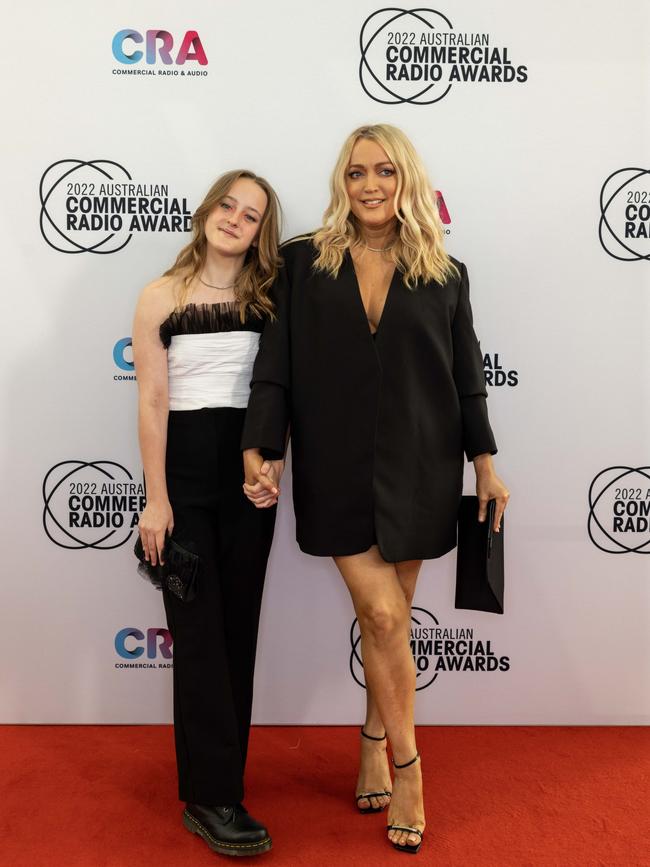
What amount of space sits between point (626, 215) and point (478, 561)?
1475 millimetres

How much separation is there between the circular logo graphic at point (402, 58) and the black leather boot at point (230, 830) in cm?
246

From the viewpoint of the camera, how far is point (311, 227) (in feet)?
10.2

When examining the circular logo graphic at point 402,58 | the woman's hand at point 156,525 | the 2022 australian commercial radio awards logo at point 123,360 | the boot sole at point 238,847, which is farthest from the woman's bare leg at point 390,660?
the circular logo graphic at point 402,58

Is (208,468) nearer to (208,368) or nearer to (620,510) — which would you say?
(208,368)

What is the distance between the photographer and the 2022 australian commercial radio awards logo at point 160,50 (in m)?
3.02

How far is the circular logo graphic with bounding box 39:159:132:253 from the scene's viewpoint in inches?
121

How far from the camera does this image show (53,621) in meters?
3.23

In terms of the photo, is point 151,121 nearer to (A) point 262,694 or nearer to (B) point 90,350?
(B) point 90,350

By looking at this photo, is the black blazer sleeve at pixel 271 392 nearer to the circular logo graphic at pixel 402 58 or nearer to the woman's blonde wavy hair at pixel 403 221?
the woman's blonde wavy hair at pixel 403 221

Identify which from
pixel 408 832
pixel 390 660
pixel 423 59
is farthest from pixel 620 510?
pixel 423 59

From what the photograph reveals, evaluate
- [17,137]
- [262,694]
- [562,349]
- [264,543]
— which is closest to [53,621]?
[262,694]

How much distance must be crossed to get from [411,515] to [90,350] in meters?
1.42

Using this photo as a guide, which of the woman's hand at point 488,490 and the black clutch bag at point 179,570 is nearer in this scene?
the black clutch bag at point 179,570

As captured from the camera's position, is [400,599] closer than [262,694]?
Yes
